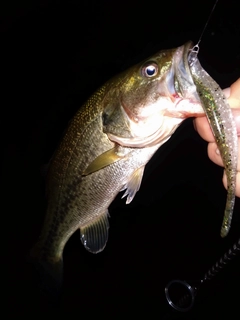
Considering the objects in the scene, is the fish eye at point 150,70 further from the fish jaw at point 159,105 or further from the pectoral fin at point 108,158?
the pectoral fin at point 108,158

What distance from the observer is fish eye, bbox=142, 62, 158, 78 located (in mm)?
1304

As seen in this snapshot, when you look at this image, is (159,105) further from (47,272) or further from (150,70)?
(47,272)

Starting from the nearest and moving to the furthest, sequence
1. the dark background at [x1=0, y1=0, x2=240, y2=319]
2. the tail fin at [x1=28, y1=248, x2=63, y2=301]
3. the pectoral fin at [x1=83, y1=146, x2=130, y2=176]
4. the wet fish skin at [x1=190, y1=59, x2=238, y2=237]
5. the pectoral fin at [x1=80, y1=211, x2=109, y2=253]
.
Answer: the wet fish skin at [x1=190, y1=59, x2=238, y2=237], the pectoral fin at [x1=83, y1=146, x2=130, y2=176], the pectoral fin at [x1=80, y1=211, x2=109, y2=253], the tail fin at [x1=28, y1=248, x2=63, y2=301], the dark background at [x1=0, y1=0, x2=240, y2=319]

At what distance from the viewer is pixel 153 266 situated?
157 inches

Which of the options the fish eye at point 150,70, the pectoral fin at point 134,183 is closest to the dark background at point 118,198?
the pectoral fin at point 134,183

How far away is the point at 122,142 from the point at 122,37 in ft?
22.8

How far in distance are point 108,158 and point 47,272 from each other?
3.42 feet

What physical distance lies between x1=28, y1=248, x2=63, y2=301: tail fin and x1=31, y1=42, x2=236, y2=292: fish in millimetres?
10

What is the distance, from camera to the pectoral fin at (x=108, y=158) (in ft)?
4.69

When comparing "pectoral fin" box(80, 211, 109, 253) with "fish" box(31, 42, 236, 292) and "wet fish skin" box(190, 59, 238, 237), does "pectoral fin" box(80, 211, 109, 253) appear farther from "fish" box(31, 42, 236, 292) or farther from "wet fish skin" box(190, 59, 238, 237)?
"wet fish skin" box(190, 59, 238, 237)

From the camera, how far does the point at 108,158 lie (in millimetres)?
1438

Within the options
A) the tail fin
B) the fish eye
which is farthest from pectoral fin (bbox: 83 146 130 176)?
the tail fin

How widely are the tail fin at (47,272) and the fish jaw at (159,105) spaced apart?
3.38 feet

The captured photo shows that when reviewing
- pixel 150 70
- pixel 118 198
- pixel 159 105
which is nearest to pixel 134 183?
pixel 159 105
